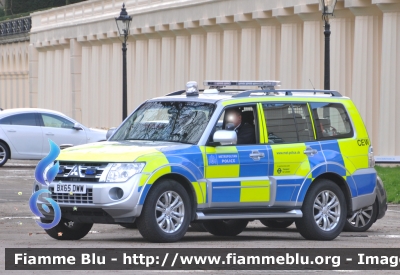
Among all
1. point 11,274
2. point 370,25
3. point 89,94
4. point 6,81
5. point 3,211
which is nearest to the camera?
point 11,274

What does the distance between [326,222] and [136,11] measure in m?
35.2

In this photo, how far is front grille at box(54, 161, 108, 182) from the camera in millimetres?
13188

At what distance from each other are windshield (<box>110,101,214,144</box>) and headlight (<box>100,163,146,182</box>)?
96 centimetres

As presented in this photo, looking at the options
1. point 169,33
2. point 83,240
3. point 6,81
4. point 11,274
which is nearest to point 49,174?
point 83,240

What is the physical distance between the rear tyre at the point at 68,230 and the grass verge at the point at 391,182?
354 inches

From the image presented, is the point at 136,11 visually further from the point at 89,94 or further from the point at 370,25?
the point at 370,25

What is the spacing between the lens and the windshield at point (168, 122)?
46.0ft

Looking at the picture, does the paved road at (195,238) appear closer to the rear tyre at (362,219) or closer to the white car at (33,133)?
the rear tyre at (362,219)

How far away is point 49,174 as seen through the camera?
13.5m

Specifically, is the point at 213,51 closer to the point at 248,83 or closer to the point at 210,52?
the point at 210,52

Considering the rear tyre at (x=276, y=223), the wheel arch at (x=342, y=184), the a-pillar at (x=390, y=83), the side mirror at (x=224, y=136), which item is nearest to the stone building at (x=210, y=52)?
the a-pillar at (x=390, y=83)

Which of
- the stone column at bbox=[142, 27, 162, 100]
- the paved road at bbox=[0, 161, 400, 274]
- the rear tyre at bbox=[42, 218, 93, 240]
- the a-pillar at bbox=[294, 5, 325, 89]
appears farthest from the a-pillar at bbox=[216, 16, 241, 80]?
the rear tyre at bbox=[42, 218, 93, 240]

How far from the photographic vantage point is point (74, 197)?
13.3 m

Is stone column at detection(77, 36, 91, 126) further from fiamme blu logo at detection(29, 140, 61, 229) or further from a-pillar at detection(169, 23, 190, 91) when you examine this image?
fiamme blu logo at detection(29, 140, 61, 229)
